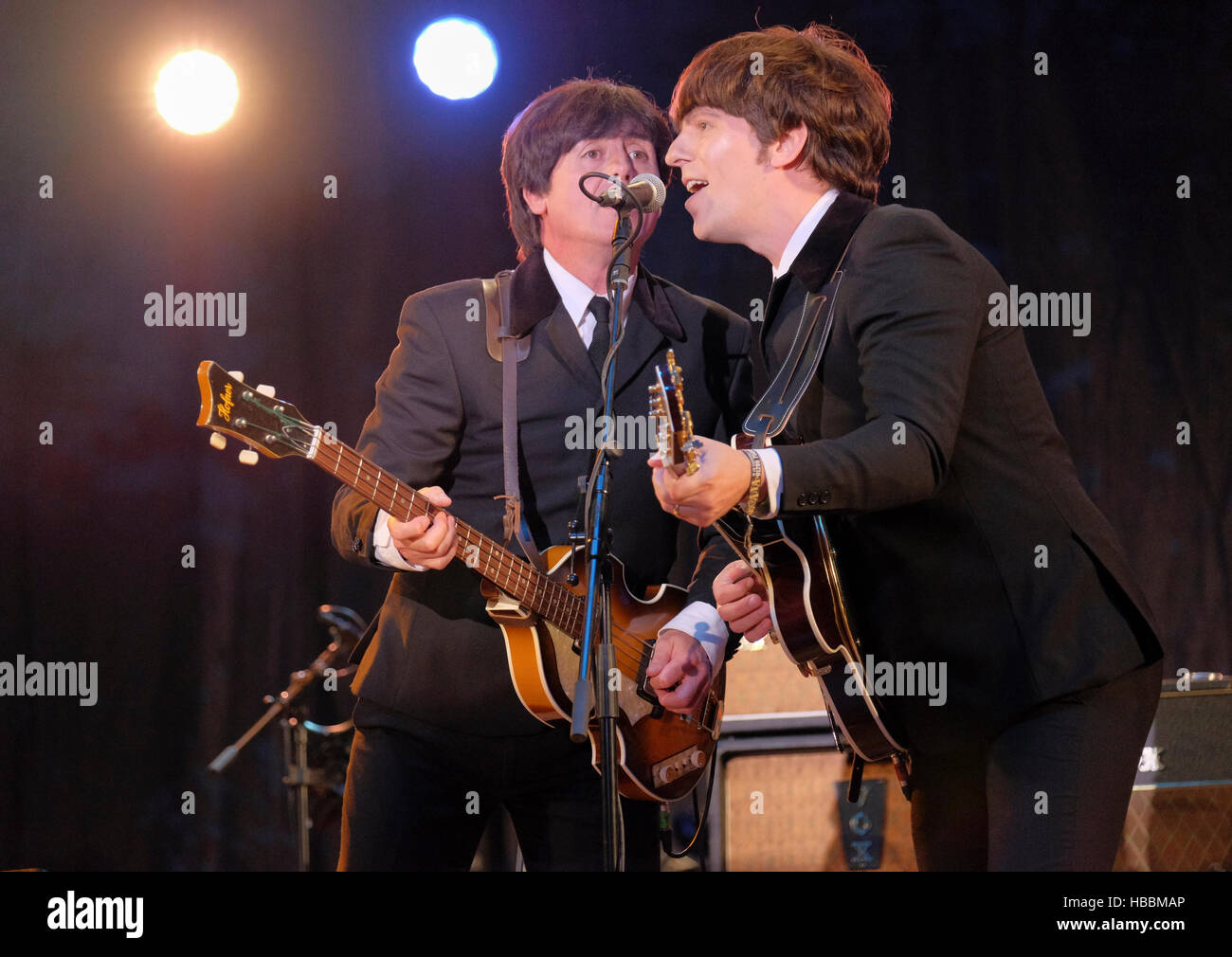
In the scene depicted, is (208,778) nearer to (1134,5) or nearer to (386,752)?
(386,752)

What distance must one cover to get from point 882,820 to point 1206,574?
5.35 ft

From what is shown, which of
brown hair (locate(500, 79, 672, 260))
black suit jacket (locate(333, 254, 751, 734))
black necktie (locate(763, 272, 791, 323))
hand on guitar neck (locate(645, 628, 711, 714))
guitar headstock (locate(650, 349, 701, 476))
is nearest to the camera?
guitar headstock (locate(650, 349, 701, 476))

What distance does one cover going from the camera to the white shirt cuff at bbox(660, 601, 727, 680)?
2875mm

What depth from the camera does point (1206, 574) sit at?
426cm

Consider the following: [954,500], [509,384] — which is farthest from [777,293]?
[509,384]

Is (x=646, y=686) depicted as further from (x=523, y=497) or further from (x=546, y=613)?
(x=523, y=497)

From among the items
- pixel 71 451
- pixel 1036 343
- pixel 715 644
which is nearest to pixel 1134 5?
pixel 1036 343

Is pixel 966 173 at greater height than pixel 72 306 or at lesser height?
greater

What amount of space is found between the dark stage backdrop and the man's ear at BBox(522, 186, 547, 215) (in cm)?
87

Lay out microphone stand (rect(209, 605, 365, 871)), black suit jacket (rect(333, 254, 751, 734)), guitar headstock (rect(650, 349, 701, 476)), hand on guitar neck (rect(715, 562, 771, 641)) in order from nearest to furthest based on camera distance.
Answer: guitar headstock (rect(650, 349, 701, 476)) → hand on guitar neck (rect(715, 562, 771, 641)) → black suit jacket (rect(333, 254, 751, 734)) → microphone stand (rect(209, 605, 365, 871))

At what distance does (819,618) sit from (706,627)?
77cm

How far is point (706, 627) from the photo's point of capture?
114 inches

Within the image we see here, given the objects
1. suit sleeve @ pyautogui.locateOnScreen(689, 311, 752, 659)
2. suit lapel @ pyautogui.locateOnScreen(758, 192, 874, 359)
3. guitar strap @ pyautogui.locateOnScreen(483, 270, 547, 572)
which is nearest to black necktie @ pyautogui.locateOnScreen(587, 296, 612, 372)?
guitar strap @ pyautogui.locateOnScreen(483, 270, 547, 572)

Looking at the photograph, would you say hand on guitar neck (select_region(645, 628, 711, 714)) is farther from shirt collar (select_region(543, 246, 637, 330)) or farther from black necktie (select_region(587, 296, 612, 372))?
shirt collar (select_region(543, 246, 637, 330))
